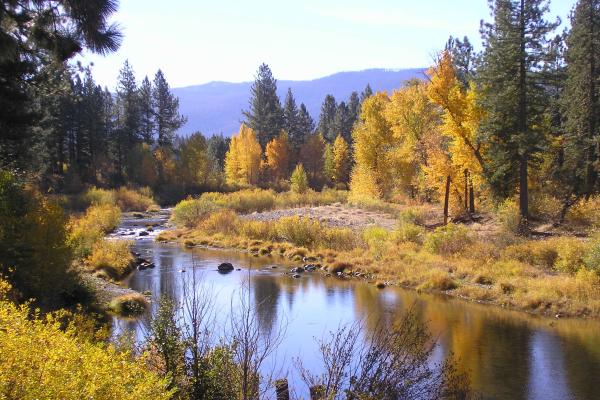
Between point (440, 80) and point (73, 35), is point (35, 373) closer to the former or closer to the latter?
point (73, 35)

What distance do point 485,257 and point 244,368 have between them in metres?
19.4

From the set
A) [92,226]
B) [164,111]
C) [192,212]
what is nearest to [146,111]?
[164,111]

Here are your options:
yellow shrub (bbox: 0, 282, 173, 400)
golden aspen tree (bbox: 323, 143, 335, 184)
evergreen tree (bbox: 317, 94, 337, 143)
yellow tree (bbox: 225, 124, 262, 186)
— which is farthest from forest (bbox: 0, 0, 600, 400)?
evergreen tree (bbox: 317, 94, 337, 143)

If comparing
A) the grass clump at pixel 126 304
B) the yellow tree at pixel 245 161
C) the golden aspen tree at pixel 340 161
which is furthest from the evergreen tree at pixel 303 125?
the grass clump at pixel 126 304

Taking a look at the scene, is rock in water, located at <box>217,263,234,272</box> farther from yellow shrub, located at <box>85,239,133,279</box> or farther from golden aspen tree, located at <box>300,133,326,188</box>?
golden aspen tree, located at <box>300,133,326,188</box>

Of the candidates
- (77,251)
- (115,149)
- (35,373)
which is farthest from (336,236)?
(115,149)

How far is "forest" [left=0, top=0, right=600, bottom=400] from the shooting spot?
26.7 ft

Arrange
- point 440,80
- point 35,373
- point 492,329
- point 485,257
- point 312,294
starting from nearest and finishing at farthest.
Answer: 1. point 35,373
2. point 492,329
3. point 312,294
4. point 485,257
5. point 440,80

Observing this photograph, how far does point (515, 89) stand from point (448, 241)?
29.2ft

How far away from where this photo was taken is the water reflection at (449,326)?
1376 cm

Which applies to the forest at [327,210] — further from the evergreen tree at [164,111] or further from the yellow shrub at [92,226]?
the evergreen tree at [164,111]

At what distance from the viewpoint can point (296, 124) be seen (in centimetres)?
8281

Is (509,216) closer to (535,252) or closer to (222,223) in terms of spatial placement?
(535,252)

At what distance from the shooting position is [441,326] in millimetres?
18219
